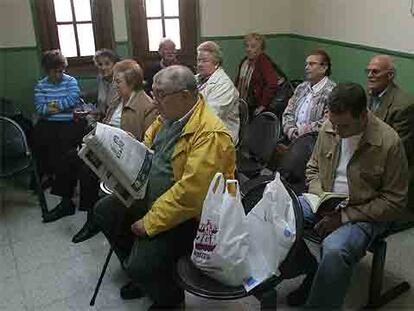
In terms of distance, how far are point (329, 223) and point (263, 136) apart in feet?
3.44

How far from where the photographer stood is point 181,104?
179 centimetres

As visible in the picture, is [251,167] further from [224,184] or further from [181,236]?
[224,184]

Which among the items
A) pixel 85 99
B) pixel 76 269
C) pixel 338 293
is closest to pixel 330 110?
pixel 338 293

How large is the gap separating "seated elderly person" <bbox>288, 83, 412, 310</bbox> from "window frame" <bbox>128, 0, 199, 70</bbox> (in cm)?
271

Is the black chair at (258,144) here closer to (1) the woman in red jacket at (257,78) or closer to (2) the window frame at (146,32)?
(1) the woman in red jacket at (257,78)

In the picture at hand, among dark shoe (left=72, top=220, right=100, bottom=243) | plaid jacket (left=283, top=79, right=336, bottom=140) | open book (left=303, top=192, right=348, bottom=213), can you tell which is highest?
plaid jacket (left=283, top=79, right=336, bottom=140)

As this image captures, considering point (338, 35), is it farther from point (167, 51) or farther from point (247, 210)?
point (247, 210)

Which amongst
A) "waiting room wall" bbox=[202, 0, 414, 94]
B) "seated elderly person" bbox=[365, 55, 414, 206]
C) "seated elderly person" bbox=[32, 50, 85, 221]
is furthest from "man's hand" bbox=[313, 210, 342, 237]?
"seated elderly person" bbox=[32, 50, 85, 221]

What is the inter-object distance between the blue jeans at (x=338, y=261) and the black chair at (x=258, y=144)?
3.18ft

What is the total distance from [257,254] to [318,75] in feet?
5.36

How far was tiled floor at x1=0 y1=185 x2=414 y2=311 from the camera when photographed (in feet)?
6.84

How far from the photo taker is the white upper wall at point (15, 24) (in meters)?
3.71

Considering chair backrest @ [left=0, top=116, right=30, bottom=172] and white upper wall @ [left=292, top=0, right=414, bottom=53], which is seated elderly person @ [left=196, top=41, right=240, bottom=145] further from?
chair backrest @ [left=0, top=116, right=30, bottom=172]

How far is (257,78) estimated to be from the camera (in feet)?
11.8
